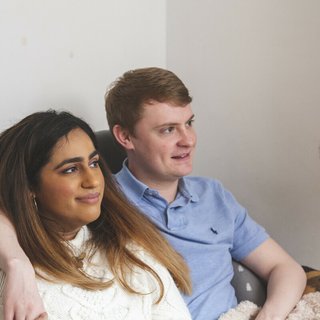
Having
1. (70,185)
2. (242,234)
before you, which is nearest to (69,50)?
(70,185)

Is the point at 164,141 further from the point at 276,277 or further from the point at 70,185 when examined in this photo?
the point at 276,277

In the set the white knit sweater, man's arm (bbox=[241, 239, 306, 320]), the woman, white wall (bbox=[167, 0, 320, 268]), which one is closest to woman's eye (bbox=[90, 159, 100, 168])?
the woman

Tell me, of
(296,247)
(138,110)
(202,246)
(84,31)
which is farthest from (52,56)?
(296,247)

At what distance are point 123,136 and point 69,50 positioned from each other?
0.38 m

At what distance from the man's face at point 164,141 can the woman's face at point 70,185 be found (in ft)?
1.00

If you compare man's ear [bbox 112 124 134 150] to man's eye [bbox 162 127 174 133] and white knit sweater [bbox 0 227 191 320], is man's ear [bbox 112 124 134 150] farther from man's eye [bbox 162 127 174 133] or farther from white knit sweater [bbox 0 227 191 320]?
white knit sweater [bbox 0 227 191 320]

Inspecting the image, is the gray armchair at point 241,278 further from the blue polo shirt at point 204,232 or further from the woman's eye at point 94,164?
the woman's eye at point 94,164

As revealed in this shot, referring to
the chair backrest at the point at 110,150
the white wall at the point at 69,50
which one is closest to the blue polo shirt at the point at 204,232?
the chair backrest at the point at 110,150

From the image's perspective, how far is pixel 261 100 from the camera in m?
1.93

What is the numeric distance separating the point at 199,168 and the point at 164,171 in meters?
0.79

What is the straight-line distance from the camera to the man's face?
1.41 meters

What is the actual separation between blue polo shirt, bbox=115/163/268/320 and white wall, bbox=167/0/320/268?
44cm

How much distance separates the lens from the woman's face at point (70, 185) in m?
1.10

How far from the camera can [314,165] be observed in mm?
1851
